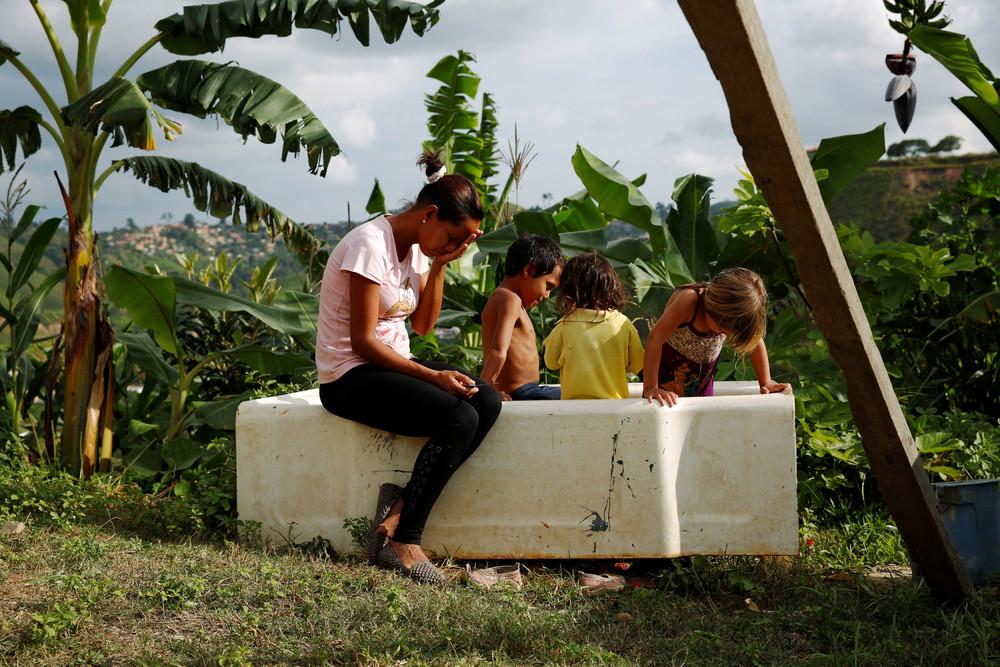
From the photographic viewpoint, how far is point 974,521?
3.70 m

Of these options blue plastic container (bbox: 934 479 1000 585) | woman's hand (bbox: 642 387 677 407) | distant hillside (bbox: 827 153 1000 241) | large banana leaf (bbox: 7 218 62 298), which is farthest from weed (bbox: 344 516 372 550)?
distant hillside (bbox: 827 153 1000 241)

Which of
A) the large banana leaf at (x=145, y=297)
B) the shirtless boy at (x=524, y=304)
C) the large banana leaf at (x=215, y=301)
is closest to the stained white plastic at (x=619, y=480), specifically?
the shirtless boy at (x=524, y=304)

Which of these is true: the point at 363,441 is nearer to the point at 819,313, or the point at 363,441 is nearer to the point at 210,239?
the point at 819,313

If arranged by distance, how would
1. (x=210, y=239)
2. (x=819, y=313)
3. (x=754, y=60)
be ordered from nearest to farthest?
(x=754, y=60) → (x=819, y=313) → (x=210, y=239)

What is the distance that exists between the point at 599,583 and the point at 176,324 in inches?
115

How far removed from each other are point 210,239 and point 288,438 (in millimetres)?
42368

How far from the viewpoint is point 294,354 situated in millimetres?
5566

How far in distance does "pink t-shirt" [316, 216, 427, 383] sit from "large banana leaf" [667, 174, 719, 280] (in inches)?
97.2

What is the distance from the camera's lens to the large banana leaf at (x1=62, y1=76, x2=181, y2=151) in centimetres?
488

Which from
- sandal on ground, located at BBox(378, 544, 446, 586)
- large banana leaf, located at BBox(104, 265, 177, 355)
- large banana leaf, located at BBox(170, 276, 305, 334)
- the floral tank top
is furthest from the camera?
large banana leaf, located at BBox(170, 276, 305, 334)

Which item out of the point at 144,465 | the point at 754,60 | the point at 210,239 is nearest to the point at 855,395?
the point at 754,60

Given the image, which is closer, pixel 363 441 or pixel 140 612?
pixel 140 612

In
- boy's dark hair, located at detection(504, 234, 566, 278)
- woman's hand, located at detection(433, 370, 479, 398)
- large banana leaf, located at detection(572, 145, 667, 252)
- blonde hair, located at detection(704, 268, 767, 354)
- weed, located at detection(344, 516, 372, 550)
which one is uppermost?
large banana leaf, located at detection(572, 145, 667, 252)

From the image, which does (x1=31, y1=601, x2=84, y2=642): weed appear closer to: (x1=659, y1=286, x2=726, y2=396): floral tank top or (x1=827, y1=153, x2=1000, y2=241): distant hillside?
(x1=659, y1=286, x2=726, y2=396): floral tank top
